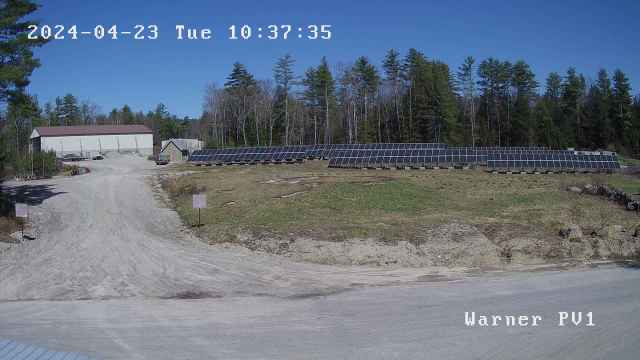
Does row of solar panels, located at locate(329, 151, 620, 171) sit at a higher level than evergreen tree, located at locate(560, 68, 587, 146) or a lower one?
lower

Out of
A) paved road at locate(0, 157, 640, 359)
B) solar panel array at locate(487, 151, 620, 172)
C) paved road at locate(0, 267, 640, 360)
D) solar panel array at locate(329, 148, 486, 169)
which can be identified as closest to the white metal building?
solar panel array at locate(329, 148, 486, 169)

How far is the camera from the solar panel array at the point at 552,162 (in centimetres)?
3853

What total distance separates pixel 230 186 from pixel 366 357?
24.5 meters

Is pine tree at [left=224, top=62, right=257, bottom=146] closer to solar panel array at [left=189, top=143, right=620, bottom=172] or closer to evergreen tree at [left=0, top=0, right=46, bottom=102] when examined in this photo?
solar panel array at [left=189, top=143, right=620, bottom=172]

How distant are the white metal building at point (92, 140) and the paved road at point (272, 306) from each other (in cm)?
7378

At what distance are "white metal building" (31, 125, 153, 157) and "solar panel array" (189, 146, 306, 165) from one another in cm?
4426

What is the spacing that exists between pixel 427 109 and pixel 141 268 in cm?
5935

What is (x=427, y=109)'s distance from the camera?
7038 cm

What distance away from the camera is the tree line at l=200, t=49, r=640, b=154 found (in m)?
72.1

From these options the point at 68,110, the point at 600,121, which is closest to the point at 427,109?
the point at 600,121

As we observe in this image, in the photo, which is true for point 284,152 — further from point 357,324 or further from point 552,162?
point 357,324

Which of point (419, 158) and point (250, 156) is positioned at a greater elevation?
point (250, 156)

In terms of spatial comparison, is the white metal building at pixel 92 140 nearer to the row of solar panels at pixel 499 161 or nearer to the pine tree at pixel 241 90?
the pine tree at pixel 241 90

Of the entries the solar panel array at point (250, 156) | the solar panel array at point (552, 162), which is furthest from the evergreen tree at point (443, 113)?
the solar panel array at point (552, 162)
